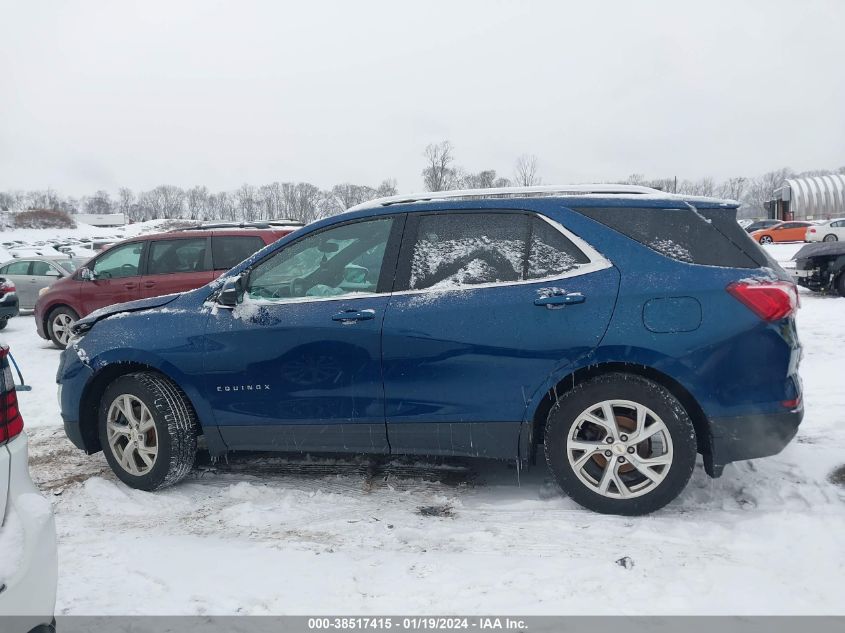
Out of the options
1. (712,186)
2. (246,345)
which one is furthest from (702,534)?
(712,186)

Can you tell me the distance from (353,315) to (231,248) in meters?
5.74

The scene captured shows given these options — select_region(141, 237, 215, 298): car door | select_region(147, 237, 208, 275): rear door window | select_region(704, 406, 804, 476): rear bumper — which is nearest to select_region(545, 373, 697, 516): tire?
select_region(704, 406, 804, 476): rear bumper

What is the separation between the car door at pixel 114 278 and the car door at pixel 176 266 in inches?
8.3

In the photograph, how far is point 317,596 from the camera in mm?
2918

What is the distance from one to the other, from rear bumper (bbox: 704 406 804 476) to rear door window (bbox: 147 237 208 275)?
24.0 feet

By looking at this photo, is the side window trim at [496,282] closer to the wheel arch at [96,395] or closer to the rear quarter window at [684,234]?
the rear quarter window at [684,234]

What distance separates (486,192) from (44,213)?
107256 millimetres

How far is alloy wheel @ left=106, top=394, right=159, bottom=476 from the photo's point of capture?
13.6 feet

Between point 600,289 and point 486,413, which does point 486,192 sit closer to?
point 600,289

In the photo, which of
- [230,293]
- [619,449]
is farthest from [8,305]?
[619,449]

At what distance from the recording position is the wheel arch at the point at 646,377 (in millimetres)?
3436

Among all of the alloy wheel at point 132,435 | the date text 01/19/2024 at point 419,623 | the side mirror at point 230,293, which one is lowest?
the date text 01/19/2024 at point 419,623

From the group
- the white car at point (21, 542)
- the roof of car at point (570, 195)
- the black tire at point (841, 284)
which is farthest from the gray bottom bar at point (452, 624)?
the black tire at point (841, 284)

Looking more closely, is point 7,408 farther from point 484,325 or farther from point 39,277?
point 39,277
